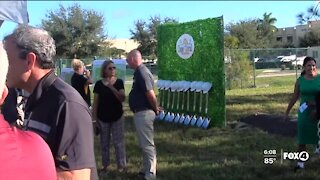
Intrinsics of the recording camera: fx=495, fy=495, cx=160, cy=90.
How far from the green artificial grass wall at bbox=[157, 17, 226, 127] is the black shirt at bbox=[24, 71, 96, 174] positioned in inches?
352

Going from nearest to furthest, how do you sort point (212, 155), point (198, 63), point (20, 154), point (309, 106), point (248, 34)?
point (20, 154) → point (309, 106) → point (212, 155) → point (198, 63) → point (248, 34)

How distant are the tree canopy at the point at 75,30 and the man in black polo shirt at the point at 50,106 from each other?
4234 centimetres

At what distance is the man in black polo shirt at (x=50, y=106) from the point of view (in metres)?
2.42

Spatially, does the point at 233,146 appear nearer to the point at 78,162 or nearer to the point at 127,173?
the point at 127,173

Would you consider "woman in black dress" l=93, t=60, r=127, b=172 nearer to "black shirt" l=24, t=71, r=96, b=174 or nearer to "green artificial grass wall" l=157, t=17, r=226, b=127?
"green artificial grass wall" l=157, t=17, r=226, b=127

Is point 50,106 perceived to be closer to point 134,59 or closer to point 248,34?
point 134,59

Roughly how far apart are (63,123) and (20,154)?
673mm

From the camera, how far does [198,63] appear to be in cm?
1228

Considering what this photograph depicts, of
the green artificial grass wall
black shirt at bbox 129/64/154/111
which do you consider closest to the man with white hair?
black shirt at bbox 129/64/154/111

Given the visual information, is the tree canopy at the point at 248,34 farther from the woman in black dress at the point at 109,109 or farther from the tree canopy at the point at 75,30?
the woman in black dress at the point at 109,109

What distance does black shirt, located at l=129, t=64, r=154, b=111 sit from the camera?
6773 millimetres

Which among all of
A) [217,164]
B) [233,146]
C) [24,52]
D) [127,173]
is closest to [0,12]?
[24,52]

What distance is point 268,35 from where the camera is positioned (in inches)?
2478

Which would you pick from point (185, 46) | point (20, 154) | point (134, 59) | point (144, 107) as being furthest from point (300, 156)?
point (185, 46)
